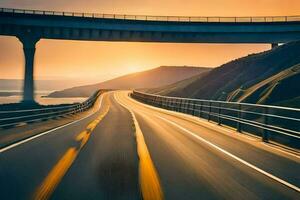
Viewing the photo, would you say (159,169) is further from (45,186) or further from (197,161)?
(45,186)

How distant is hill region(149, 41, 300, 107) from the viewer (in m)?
42.6

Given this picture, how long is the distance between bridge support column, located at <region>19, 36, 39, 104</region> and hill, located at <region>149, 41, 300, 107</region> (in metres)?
26.8

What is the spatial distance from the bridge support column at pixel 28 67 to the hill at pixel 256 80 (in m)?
26.8

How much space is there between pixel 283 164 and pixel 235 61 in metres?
78.3

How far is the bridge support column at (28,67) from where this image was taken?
66000 mm

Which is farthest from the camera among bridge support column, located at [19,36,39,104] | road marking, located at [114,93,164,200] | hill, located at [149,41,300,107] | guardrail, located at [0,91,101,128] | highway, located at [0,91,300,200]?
bridge support column, located at [19,36,39,104]

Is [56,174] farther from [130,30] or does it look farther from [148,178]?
[130,30]

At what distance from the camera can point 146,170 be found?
879 cm

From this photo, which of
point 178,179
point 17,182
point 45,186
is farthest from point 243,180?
point 17,182

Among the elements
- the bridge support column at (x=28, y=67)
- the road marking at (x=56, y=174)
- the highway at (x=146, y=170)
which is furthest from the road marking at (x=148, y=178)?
the bridge support column at (x=28, y=67)

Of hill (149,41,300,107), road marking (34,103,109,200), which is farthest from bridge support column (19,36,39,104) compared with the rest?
road marking (34,103,109,200)

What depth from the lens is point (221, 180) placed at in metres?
8.03

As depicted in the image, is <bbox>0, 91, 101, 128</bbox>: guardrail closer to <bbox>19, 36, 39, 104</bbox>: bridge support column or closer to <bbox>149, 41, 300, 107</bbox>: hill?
<bbox>149, 41, 300, 107</bbox>: hill

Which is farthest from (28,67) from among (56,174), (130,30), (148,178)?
(148,178)
